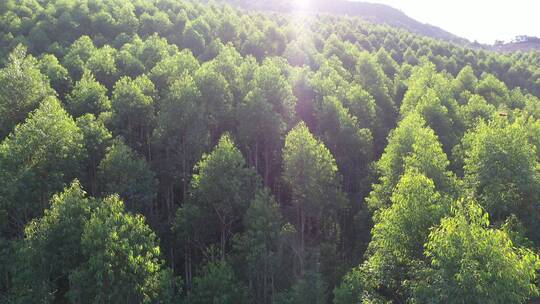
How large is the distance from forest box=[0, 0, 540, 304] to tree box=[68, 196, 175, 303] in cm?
18

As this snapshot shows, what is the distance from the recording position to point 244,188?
56062 mm

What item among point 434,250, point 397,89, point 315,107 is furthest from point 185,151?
point 397,89

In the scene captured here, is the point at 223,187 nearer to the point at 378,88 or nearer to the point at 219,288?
the point at 219,288

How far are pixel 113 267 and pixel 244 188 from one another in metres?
20.7

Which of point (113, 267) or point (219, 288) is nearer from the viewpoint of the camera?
point (113, 267)

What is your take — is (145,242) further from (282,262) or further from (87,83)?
(87,83)

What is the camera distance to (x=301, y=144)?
59000mm

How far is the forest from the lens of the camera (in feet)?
128

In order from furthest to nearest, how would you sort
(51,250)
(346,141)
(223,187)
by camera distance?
1. (346,141)
2. (223,187)
3. (51,250)

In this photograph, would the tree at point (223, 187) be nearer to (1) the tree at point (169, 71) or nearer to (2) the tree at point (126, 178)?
(2) the tree at point (126, 178)

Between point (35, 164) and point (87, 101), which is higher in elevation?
point (87, 101)

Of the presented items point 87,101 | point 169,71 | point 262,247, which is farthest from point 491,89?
point 87,101

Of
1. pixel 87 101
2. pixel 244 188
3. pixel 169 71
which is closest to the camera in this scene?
pixel 244 188

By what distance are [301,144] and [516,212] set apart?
2680cm
